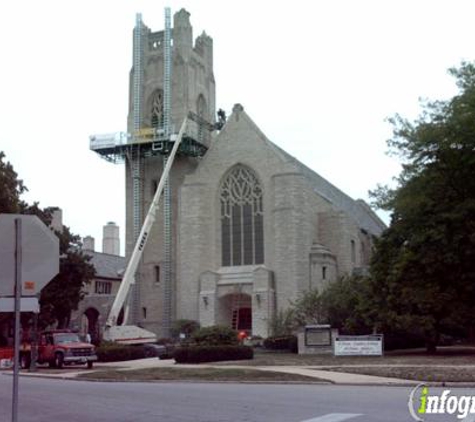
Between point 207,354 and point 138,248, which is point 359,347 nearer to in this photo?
point 207,354

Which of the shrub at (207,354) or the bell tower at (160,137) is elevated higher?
the bell tower at (160,137)

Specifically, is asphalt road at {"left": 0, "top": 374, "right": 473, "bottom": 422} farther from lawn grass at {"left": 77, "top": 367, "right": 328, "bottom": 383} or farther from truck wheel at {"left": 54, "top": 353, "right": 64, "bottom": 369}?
truck wheel at {"left": 54, "top": 353, "right": 64, "bottom": 369}

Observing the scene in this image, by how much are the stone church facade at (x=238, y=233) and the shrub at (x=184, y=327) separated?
79 centimetres

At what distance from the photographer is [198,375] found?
79.8 ft

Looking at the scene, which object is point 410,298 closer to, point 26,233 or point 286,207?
point 286,207

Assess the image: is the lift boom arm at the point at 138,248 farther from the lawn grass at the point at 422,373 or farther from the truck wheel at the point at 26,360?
the lawn grass at the point at 422,373

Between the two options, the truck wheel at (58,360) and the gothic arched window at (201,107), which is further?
the gothic arched window at (201,107)

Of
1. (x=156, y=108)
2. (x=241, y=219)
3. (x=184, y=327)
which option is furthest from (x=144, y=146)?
(x=184, y=327)

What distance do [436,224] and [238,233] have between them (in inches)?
966

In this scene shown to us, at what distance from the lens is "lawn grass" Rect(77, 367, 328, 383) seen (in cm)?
2247

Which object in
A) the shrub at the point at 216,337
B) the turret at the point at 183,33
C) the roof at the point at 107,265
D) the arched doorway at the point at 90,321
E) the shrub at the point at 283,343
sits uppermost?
the turret at the point at 183,33

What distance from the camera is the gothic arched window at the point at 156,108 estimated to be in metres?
66.2

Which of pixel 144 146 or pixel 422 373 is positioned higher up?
pixel 144 146

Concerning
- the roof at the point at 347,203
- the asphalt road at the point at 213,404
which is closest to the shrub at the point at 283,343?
the asphalt road at the point at 213,404
